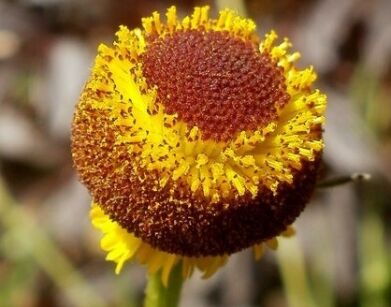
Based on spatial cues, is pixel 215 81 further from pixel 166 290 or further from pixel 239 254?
pixel 239 254

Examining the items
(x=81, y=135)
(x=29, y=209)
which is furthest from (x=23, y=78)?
(x=81, y=135)

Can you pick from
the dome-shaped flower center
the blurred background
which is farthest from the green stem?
the blurred background

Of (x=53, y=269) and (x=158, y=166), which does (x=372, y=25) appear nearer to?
(x=53, y=269)

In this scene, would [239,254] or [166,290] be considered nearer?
[166,290]

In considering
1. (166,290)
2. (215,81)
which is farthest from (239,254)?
(215,81)

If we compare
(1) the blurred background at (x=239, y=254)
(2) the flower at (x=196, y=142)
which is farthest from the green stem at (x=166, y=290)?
(1) the blurred background at (x=239, y=254)

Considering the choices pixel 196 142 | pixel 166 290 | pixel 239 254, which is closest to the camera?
pixel 196 142
